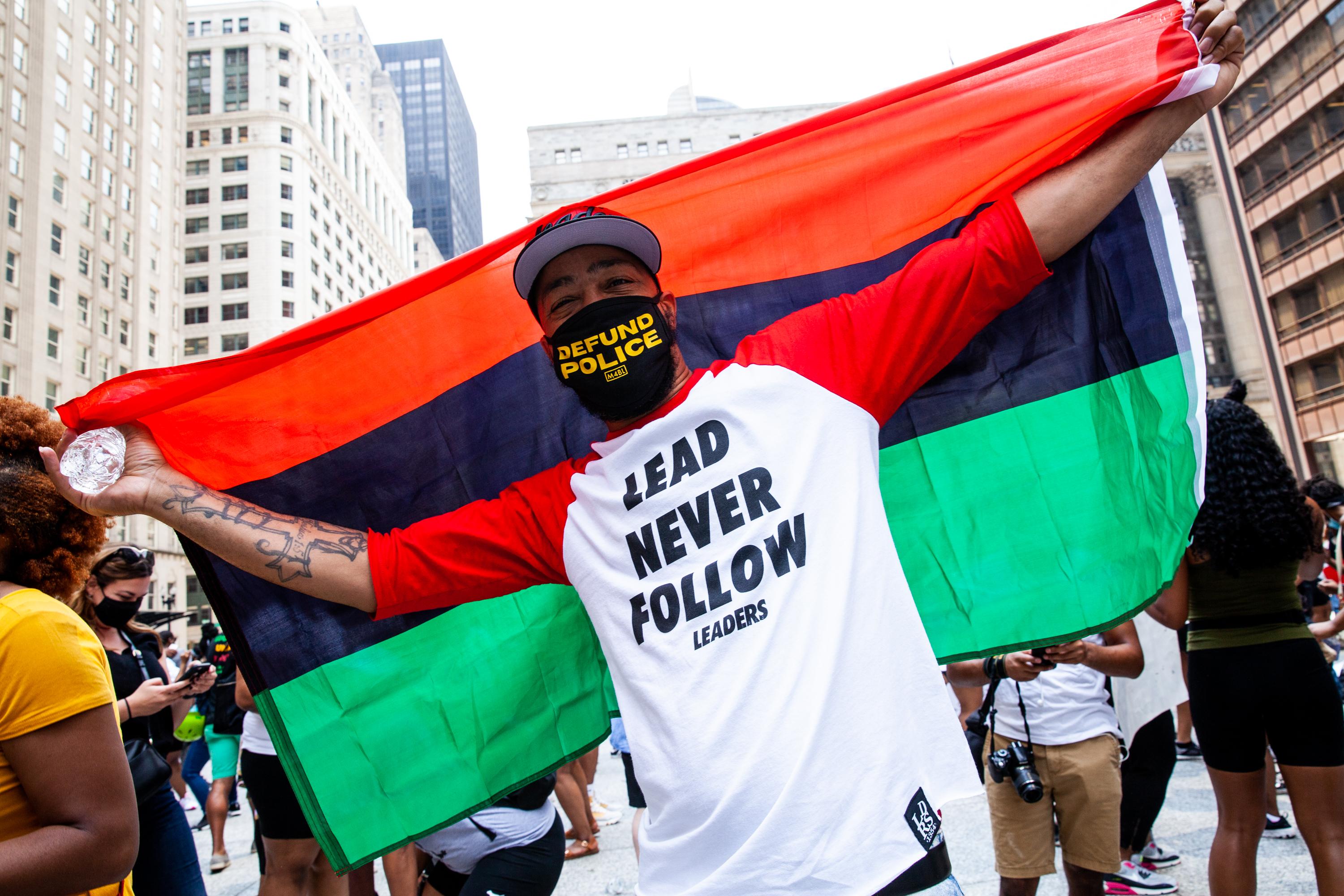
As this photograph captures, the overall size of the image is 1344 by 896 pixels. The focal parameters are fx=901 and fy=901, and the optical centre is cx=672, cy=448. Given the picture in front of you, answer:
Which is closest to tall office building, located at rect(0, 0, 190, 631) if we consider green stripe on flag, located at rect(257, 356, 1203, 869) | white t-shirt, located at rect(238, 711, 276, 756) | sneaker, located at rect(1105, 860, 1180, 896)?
white t-shirt, located at rect(238, 711, 276, 756)

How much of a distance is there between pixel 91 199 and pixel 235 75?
110 ft

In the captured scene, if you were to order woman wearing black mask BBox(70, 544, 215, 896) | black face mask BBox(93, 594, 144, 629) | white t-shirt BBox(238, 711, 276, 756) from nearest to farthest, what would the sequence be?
woman wearing black mask BBox(70, 544, 215, 896)
white t-shirt BBox(238, 711, 276, 756)
black face mask BBox(93, 594, 144, 629)

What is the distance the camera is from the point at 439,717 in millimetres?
2584

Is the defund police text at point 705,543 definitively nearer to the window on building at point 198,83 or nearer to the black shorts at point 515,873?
the black shorts at point 515,873

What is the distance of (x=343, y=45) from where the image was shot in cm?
11294

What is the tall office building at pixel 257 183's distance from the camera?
65.3 metres

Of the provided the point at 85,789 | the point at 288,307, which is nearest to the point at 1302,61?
the point at 85,789

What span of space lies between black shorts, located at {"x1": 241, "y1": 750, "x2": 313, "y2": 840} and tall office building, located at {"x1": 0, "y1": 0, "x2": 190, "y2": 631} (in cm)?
3661

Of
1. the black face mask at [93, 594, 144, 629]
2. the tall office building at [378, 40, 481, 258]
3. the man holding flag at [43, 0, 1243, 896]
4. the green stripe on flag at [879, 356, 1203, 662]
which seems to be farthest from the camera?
the tall office building at [378, 40, 481, 258]

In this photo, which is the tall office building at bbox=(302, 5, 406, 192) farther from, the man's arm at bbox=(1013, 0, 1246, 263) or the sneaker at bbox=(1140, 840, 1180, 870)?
the man's arm at bbox=(1013, 0, 1246, 263)

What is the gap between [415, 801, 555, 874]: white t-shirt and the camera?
124 inches

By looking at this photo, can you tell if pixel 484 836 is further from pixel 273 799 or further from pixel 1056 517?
pixel 1056 517

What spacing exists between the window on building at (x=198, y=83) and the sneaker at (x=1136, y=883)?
80403 mm

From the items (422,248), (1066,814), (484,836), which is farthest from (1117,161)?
(422,248)
